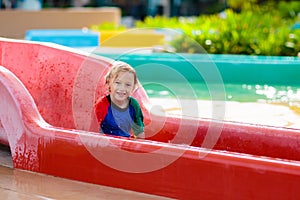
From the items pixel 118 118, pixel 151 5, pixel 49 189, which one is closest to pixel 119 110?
pixel 118 118

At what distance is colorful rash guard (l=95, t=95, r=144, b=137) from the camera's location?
2801mm

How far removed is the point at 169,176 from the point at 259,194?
15.8 inches

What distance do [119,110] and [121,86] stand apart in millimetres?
153

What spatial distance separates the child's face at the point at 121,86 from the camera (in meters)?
2.68

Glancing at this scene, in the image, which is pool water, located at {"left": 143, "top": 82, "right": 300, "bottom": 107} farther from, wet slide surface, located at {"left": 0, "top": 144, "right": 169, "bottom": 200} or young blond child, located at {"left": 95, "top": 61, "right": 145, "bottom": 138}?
wet slide surface, located at {"left": 0, "top": 144, "right": 169, "bottom": 200}

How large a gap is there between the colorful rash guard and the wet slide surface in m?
0.33

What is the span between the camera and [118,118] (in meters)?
2.80

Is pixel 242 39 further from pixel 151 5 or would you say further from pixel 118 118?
pixel 151 5

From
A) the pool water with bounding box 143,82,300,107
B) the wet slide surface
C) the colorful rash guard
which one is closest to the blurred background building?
the pool water with bounding box 143,82,300,107

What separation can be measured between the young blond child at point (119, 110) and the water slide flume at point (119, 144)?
0.18m

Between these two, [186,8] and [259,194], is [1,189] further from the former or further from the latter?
[186,8]

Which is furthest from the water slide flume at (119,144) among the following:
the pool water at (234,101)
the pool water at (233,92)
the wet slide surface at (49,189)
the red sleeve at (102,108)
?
the pool water at (233,92)

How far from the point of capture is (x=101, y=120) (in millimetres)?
2838

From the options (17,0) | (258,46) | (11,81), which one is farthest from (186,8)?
(11,81)
